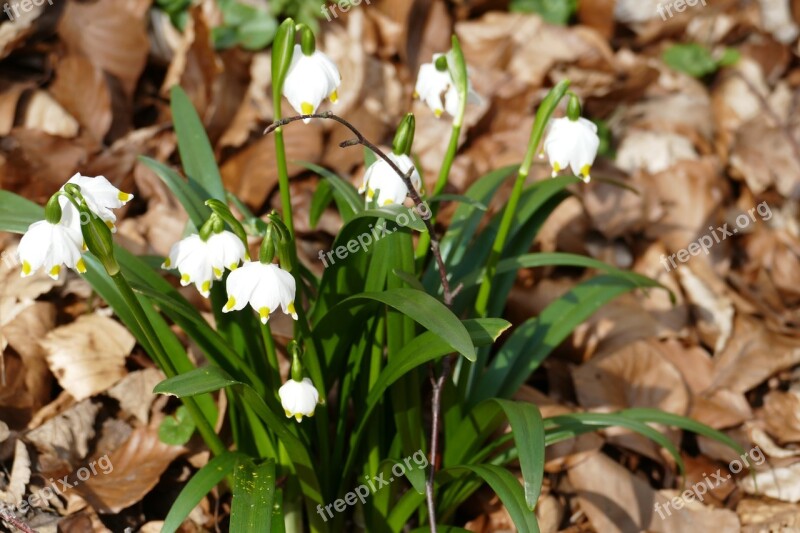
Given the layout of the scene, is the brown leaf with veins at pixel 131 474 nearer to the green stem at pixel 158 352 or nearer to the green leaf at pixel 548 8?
the green stem at pixel 158 352

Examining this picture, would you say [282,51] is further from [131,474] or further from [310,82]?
[131,474]

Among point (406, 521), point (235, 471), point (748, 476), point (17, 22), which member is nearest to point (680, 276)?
point (748, 476)

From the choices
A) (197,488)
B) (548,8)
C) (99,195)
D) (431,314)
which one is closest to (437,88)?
(431,314)

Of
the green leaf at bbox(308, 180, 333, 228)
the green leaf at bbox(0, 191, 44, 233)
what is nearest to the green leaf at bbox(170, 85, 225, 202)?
the green leaf at bbox(308, 180, 333, 228)

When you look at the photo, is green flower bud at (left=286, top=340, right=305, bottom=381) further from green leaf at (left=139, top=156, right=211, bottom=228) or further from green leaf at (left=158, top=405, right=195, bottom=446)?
green leaf at (left=158, top=405, right=195, bottom=446)

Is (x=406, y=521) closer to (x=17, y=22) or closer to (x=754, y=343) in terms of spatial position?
(x=754, y=343)

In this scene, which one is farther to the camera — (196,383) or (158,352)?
(158,352)
